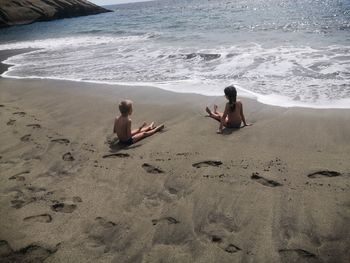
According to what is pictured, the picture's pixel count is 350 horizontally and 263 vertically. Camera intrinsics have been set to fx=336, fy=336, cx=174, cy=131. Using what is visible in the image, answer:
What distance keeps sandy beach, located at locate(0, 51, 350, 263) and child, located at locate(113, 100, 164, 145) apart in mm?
233

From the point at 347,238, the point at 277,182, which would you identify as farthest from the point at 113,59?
the point at 347,238

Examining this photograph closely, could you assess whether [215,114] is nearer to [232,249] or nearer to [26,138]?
[26,138]

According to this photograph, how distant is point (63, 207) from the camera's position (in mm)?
3719

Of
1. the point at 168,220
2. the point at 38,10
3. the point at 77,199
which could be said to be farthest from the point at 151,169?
the point at 38,10

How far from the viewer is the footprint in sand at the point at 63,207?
144 inches

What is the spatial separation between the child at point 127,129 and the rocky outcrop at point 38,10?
130 feet

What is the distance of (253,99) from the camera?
670cm

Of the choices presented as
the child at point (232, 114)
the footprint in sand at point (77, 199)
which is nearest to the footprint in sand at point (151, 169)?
the footprint in sand at point (77, 199)

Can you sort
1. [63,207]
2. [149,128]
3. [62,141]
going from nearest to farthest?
1. [63,207]
2. [62,141]
3. [149,128]

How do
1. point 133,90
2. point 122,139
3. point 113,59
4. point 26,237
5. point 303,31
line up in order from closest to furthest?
1. point 26,237
2. point 122,139
3. point 133,90
4. point 113,59
5. point 303,31

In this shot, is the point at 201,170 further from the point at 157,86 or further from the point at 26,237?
the point at 157,86

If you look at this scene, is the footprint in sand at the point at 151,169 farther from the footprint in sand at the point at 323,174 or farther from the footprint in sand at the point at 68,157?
the footprint in sand at the point at 323,174

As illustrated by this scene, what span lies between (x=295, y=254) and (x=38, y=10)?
47.3m

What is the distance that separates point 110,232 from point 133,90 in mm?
5250
